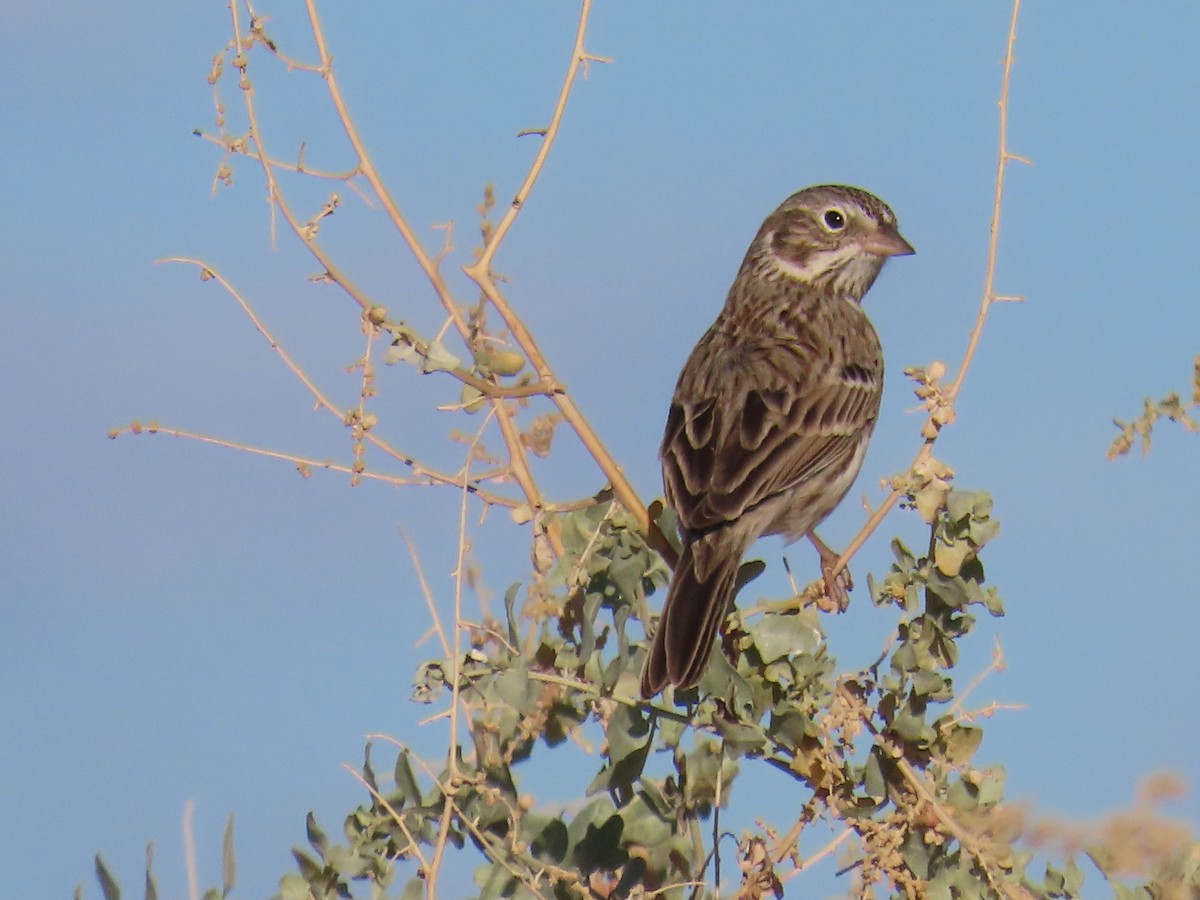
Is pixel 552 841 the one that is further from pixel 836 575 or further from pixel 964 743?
pixel 836 575

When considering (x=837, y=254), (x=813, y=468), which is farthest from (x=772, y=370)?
(x=837, y=254)

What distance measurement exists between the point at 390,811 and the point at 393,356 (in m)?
0.92

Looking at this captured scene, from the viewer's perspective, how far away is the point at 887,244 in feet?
23.0

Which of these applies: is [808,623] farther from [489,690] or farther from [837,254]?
[837,254]

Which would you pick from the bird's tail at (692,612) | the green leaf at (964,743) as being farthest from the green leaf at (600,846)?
the green leaf at (964,743)

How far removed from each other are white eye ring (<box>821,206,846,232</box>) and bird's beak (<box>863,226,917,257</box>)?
152mm

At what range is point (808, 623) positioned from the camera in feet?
10.3

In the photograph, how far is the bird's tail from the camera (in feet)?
10.1

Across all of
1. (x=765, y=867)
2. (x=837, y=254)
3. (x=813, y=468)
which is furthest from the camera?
(x=837, y=254)

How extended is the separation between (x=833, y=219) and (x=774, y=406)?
2102 mm

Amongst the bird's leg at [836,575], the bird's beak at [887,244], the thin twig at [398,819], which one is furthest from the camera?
the bird's beak at [887,244]

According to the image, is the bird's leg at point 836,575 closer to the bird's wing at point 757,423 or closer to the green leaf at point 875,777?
the bird's wing at point 757,423

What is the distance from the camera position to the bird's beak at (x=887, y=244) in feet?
22.9

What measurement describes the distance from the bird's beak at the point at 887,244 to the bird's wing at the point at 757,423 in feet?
2.73
